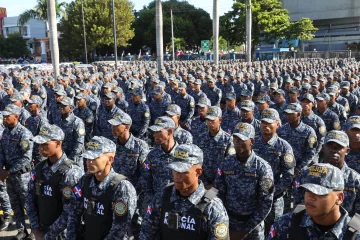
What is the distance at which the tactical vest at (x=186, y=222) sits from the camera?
98.7 inches

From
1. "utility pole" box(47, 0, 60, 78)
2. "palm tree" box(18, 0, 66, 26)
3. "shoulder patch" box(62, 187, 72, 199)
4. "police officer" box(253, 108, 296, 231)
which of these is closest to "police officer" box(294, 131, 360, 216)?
"police officer" box(253, 108, 296, 231)

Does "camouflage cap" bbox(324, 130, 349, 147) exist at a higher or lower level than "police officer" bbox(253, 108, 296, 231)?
higher

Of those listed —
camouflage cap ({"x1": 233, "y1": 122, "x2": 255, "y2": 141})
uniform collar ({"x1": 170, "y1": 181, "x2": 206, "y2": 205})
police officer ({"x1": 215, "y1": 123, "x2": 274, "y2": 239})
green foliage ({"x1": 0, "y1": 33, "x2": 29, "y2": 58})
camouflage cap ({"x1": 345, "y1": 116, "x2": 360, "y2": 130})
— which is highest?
green foliage ({"x1": 0, "y1": 33, "x2": 29, "y2": 58})

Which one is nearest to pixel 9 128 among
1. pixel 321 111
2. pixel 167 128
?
pixel 167 128

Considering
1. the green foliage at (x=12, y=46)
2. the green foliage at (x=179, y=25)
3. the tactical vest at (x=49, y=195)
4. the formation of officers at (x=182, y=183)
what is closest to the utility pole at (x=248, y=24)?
the formation of officers at (x=182, y=183)

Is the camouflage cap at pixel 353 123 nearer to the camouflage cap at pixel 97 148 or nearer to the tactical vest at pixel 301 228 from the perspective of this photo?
the tactical vest at pixel 301 228

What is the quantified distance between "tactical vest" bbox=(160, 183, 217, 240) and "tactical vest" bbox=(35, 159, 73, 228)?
118 cm

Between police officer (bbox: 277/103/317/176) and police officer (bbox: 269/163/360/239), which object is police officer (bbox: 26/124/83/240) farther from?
police officer (bbox: 277/103/317/176)

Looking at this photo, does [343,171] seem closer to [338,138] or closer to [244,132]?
[338,138]

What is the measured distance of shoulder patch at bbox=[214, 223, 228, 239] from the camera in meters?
2.47

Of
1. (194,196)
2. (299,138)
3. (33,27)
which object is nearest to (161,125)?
(194,196)

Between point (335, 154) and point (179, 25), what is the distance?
47747mm

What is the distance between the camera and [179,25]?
4953cm

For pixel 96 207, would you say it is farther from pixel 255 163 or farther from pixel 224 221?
pixel 255 163
